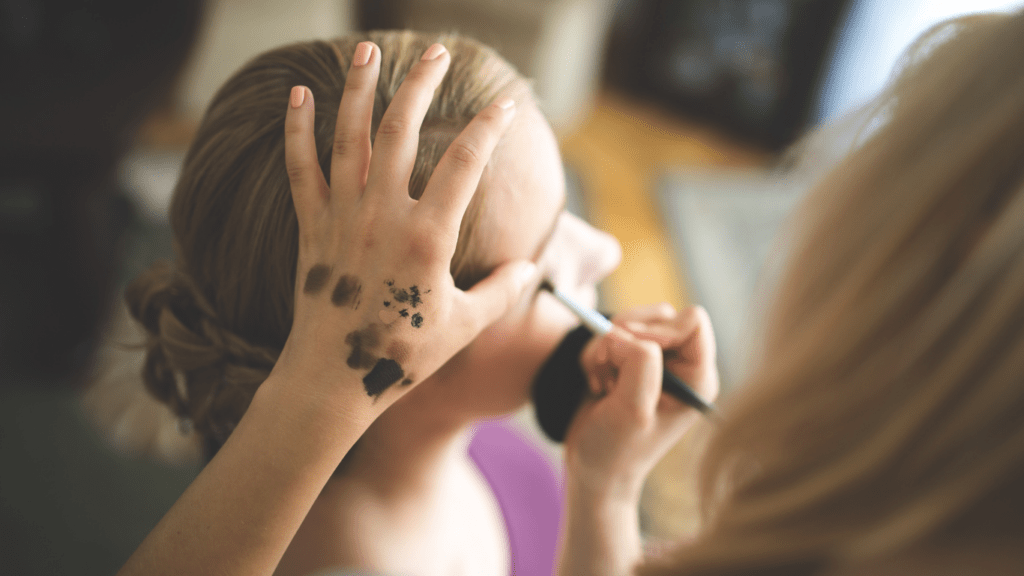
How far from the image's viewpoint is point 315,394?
20.0 inches

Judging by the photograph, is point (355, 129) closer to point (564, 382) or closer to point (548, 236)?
point (548, 236)

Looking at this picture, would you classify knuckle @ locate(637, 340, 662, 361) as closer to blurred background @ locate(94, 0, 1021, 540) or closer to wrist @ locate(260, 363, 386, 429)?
wrist @ locate(260, 363, 386, 429)

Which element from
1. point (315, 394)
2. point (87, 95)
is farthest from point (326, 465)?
point (87, 95)

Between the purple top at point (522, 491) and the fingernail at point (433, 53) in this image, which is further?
the purple top at point (522, 491)

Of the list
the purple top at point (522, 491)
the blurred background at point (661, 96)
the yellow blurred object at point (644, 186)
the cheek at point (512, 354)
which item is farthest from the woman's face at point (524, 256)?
the blurred background at point (661, 96)

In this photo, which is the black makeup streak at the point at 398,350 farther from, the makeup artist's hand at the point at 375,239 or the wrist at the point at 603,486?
the wrist at the point at 603,486

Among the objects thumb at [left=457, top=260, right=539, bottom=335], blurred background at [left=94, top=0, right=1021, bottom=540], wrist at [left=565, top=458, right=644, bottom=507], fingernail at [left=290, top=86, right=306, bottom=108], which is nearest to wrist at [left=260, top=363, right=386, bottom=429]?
thumb at [left=457, top=260, right=539, bottom=335]

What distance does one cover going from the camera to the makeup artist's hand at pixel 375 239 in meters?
0.50

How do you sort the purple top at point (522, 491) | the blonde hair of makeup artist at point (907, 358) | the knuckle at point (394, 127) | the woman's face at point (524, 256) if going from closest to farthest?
1. the blonde hair of makeup artist at point (907, 358)
2. the knuckle at point (394, 127)
3. the woman's face at point (524, 256)
4. the purple top at point (522, 491)

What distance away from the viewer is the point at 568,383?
73cm

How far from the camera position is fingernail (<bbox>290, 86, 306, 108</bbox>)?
55cm

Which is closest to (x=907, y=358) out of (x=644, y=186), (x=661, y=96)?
(x=644, y=186)

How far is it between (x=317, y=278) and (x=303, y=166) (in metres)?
0.09

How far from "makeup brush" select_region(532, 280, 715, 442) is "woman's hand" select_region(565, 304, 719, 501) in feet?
0.04
